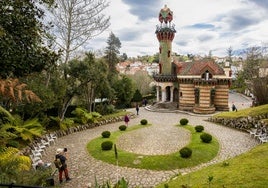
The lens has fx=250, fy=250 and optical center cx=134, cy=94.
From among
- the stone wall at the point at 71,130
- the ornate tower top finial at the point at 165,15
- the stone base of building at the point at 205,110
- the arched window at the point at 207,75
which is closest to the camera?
the stone wall at the point at 71,130

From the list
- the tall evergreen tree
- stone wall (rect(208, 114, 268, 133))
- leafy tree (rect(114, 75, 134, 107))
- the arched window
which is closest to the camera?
stone wall (rect(208, 114, 268, 133))

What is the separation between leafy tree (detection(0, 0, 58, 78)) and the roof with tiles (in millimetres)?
28060

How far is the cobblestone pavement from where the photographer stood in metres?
12.9

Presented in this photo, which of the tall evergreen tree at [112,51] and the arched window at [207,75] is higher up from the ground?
the tall evergreen tree at [112,51]

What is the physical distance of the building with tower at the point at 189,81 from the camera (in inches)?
1345

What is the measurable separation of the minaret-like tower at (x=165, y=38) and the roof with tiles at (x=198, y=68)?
1845mm

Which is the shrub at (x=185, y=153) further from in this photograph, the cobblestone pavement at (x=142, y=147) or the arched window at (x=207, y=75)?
the arched window at (x=207, y=75)

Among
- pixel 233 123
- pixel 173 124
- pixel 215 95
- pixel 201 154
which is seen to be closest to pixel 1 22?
pixel 201 154

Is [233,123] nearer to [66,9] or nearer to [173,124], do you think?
[173,124]

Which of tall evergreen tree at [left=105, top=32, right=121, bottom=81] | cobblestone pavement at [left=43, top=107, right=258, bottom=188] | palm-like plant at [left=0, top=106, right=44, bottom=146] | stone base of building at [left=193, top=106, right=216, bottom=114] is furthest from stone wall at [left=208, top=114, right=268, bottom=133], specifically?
tall evergreen tree at [left=105, top=32, right=121, bottom=81]

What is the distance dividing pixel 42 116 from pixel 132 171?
1174cm

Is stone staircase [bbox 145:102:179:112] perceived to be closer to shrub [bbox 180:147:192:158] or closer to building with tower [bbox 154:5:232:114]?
building with tower [bbox 154:5:232:114]

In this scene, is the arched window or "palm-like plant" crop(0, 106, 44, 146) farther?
the arched window

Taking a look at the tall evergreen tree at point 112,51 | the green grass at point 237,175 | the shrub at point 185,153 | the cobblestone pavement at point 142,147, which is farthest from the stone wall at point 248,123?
the tall evergreen tree at point 112,51
